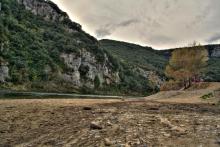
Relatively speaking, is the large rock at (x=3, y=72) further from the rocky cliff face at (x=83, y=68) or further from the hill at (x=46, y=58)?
the rocky cliff face at (x=83, y=68)

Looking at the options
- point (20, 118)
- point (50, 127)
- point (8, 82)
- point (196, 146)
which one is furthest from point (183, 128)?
point (8, 82)

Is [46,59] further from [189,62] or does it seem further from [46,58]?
[189,62]

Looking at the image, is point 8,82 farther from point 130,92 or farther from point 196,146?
point 196,146

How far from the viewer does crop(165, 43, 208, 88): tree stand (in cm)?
6588

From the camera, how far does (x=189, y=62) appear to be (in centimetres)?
6675

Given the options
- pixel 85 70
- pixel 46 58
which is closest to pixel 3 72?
pixel 46 58

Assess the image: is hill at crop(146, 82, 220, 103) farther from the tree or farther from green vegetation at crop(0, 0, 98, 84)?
green vegetation at crop(0, 0, 98, 84)

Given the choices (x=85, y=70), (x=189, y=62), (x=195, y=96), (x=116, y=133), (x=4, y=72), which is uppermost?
(x=85, y=70)

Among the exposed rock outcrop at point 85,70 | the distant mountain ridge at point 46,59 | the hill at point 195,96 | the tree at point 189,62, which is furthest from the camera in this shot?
the exposed rock outcrop at point 85,70

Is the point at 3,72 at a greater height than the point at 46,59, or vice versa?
the point at 46,59

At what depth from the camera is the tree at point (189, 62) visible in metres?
65.9

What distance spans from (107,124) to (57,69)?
138 metres

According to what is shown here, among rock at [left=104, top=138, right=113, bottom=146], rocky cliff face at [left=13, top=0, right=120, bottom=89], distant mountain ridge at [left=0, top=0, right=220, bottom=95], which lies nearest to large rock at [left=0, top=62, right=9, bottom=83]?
distant mountain ridge at [left=0, top=0, right=220, bottom=95]

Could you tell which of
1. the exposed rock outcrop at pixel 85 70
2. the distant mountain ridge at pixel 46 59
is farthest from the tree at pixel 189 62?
the exposed rock outcrop at pixel 85 70
